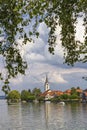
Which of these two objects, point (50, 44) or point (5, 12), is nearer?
point (5, 12)

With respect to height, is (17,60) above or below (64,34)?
below

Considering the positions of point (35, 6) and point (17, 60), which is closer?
point (35, 6)

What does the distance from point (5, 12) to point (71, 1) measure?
5.35ft

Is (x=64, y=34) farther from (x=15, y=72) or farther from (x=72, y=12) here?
(x=15, y=72)

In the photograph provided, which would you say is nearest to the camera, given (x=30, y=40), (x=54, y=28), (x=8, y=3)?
(x=8, y=3)

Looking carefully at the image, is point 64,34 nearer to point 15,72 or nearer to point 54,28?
point 54,28

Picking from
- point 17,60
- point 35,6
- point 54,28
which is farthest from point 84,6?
point 17,60

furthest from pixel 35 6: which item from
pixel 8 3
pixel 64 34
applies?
pixel 64 34

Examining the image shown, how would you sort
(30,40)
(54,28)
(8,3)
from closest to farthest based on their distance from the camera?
(8,3) → (30,40) → (54,28)

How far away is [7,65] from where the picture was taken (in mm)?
8648

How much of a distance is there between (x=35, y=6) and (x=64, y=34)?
67.8 inches

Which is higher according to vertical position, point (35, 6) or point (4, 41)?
point (35, 6)

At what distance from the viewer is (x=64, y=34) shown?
9562mm

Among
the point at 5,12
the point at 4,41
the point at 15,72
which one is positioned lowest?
the point at 15,72
